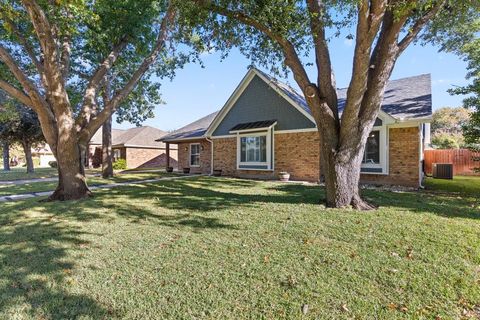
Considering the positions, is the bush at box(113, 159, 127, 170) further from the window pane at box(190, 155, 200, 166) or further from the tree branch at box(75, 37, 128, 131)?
the tree branch at box(75, 37, 128, 131)

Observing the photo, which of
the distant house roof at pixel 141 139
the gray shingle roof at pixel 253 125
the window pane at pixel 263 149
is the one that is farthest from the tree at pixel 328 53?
the distant house roof at pixel 141 139

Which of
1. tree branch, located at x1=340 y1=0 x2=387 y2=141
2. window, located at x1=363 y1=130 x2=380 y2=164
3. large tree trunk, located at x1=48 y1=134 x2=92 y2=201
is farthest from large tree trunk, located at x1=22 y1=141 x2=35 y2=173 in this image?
window, located at x1=363 y1=130 x2=380 y2=164

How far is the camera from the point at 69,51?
9125 millimetres

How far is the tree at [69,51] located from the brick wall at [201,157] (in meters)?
8.52

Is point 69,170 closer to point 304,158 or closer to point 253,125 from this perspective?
point 253,125

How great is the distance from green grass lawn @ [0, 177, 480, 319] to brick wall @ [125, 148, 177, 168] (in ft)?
67.3

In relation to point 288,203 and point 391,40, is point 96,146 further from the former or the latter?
point 391,40

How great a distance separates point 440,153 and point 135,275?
70.4ft

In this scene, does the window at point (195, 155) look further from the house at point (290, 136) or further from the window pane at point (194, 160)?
the house at point (290, 136)

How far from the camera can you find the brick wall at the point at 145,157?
26.2 metres

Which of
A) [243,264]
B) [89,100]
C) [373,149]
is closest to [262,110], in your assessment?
[373,149]

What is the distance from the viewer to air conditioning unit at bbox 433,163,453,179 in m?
14.3

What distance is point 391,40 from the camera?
5.84m

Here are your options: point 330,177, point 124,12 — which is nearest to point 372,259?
point 330,177
